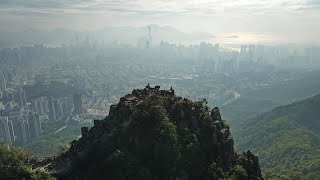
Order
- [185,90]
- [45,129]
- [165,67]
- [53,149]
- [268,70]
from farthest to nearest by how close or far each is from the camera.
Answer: [165,67], [268,70], [185,90], [45,129], [53,149]

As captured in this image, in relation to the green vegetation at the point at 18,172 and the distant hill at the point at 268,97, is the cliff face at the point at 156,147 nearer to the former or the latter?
the green vegetation at the point at 18,172

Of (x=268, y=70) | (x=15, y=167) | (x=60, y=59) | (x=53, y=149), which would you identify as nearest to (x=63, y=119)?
(x=53, y=149)

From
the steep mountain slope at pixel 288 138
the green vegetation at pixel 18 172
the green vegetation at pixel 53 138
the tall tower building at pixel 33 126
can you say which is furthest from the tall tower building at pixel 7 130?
the green vegetation at pixel 18 172

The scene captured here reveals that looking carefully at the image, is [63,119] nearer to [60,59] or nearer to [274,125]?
[274,125]

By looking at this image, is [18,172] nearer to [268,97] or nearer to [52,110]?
[52,110]

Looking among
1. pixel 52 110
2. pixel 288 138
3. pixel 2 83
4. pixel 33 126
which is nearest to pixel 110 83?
pixel 2 83
